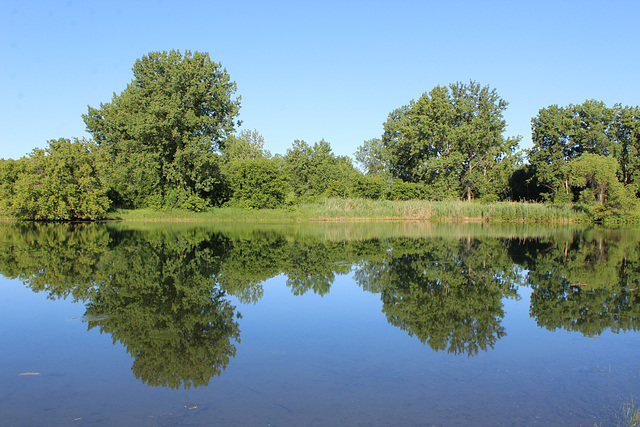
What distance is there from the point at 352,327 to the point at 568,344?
2.73m

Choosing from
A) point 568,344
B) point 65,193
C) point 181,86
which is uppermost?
point 181,86

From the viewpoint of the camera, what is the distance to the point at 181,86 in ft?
120

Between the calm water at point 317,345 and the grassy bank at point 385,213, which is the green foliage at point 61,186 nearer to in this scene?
the grassy bank at point 385,213

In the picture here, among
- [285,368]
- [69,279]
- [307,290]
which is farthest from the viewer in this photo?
[69,279]

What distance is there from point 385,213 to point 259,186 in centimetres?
1083

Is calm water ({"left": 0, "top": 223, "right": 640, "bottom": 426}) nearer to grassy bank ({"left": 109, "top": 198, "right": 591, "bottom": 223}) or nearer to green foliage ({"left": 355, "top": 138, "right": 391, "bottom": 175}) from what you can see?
grassy bank ({"left": 109, "top": 198, "right": 591, "bottom": 223})

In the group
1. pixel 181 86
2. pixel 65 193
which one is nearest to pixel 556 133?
pixel 181 86

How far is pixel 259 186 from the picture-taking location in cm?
4009

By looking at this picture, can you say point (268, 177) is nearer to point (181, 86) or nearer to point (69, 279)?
point (181, 86)

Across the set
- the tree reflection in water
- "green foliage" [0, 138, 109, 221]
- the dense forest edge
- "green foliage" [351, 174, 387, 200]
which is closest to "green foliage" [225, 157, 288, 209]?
the dense forest edge

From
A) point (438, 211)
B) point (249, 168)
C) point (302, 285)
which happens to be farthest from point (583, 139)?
point (302, 285)

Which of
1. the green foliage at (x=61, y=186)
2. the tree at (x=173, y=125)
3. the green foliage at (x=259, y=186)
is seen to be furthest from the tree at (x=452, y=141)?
the green foliage at (x=61, y=186)

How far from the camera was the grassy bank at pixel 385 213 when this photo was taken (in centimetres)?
3641

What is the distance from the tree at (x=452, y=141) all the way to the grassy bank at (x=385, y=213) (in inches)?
311
